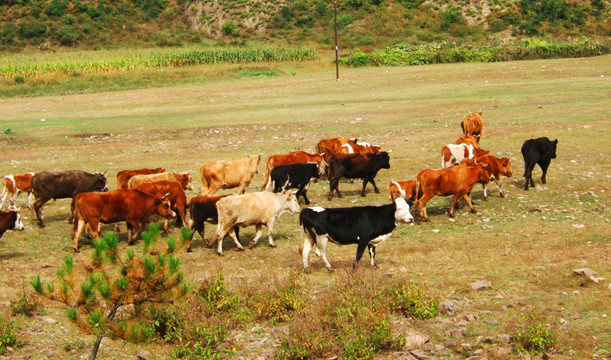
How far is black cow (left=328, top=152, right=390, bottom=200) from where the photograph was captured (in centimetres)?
1778

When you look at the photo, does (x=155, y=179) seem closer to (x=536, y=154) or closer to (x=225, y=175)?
(x=225, y=175)

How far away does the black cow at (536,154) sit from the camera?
17.9 meters

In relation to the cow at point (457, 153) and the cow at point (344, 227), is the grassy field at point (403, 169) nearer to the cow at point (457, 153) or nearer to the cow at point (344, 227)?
the cow at point (344, 227)

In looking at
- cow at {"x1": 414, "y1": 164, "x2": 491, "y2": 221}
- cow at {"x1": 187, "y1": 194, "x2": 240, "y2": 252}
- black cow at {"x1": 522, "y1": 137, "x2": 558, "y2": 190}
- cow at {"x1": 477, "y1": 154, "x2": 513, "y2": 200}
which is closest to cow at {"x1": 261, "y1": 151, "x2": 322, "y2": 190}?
cow at {"x1": 414, "y1": 164, "x2": 491, "y2": 221}

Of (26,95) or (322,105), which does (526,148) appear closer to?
(322,105)

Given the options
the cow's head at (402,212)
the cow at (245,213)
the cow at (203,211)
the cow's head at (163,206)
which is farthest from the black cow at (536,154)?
the cow's head at (163,206)

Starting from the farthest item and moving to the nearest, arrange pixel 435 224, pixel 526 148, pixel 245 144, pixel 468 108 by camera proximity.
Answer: pixel 468 108, pixel 245 144, pixel 526 148, pixel 435 224

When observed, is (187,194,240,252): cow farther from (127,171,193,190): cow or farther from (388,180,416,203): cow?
(388,180,416,203): cow

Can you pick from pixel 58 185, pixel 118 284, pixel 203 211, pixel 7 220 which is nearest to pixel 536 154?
pixel 203 211

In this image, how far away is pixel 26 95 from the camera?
43125 mm

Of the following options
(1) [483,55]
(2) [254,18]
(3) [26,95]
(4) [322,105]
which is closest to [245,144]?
(4) [322,105]

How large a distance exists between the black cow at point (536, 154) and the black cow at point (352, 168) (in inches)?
151

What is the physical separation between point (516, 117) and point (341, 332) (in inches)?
880

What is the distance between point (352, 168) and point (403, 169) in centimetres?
316
